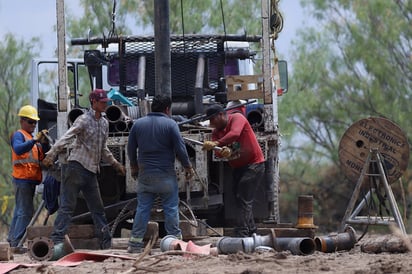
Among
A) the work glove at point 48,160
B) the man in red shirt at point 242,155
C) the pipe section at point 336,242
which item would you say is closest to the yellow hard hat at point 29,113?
the work glove at point 48,160

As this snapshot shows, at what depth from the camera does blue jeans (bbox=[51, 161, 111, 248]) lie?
1252cm

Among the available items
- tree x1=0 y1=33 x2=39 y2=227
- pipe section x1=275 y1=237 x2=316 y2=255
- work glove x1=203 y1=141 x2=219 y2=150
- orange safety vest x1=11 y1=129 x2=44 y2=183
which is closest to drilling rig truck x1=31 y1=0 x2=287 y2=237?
work glove x1=203 y1=141 x2=219 y2=150

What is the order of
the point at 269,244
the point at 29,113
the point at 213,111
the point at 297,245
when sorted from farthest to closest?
the point at 29,113 → the point at 213,111 → the point at 269,244 → the point at 297,245

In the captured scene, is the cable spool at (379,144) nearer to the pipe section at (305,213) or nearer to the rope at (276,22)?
the pipe section at (305,213)

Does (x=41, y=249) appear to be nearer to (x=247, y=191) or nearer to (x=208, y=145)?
(x=208, y=145)

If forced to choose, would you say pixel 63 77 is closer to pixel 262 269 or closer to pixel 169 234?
pixel 169 234

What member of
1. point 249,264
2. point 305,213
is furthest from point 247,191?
point 249,264

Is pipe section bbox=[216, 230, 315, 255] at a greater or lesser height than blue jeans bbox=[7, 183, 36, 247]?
lesser

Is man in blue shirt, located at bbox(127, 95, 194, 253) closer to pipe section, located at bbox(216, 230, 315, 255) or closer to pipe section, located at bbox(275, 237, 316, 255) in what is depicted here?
pipe section, located at bbox(216, 230, 315, 255)

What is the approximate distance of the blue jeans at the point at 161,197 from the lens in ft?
40.3

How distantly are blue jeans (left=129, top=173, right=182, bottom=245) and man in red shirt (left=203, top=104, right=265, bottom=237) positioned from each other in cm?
87

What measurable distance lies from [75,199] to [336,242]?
9.80 ft

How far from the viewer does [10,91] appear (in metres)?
30.2

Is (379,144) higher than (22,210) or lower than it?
higher
